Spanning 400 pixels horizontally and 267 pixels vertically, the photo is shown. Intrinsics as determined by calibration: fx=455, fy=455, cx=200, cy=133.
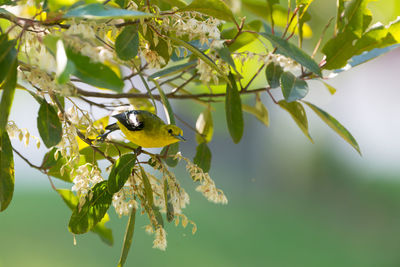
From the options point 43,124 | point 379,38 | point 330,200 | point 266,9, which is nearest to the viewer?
point 43,124

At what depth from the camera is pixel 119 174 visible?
68cm

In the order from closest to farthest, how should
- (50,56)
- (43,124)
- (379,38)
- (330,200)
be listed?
(50,56)
(43,124)
(379,38)
(330,200)

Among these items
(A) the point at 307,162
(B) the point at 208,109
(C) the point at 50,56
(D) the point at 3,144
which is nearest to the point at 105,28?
(C) the point at 50,56

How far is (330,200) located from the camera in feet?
19.1

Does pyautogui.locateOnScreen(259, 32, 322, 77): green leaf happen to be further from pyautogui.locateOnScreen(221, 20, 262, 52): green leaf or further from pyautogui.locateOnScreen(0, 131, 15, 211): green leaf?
pyautogui.locateOnScreen(0, 131, 15, 211): green leaf

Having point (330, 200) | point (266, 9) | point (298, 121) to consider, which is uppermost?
point (266, 9)

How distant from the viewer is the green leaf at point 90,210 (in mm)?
713

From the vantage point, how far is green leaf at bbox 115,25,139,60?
2.09 ft

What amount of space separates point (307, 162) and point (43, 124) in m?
5.51

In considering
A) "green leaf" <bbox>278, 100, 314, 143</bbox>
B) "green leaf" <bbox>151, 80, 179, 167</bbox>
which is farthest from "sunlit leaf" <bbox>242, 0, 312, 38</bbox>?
"green leaf" <bbox>151, 80, 179, 167</bbox>

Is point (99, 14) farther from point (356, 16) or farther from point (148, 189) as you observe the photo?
point (356, 16)

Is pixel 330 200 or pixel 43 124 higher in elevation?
pixel 43 124

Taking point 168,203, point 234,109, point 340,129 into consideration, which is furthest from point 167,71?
point 340,129

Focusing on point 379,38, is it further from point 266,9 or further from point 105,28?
point 105,28
